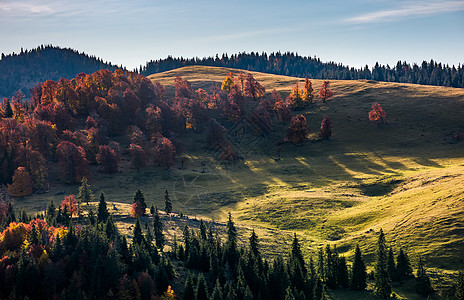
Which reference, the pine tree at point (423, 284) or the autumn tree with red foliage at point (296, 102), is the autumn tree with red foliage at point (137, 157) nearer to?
the autumn tree with red foliage at point (296, 102)

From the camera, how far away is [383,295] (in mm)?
48625

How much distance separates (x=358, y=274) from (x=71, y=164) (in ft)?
293

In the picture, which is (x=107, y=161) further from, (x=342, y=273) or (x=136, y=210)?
(x=342, y=273)

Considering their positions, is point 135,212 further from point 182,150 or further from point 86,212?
point 182,150

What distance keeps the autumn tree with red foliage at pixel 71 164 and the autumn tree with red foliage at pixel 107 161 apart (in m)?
4.84

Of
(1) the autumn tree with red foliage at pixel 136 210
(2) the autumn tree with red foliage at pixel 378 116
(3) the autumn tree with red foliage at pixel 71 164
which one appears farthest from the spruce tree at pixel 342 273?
(2) the autumn tree with red foliage at pixel 378 116

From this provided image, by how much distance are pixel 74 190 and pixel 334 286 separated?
256 ft

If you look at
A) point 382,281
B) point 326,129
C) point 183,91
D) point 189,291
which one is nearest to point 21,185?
point 189,291

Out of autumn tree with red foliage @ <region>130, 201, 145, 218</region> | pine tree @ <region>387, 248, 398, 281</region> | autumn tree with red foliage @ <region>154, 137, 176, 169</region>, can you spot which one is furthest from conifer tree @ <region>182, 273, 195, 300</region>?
autumn tree with red foliage @ <region>154, 137, 176, 169</region>

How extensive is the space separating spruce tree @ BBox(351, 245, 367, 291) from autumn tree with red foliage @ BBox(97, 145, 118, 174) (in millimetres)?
85066

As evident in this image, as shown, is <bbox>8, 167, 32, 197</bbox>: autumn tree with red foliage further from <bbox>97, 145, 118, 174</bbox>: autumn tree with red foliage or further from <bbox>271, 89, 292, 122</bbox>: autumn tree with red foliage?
<bbox>271, 89, 292, 122</bbox>: autumn tree with red foliage

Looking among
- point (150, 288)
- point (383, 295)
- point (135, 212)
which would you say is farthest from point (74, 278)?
point (383, 295)

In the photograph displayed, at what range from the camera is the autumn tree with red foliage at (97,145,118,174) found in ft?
383

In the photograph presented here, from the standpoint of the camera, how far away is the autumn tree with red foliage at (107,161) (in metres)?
117
